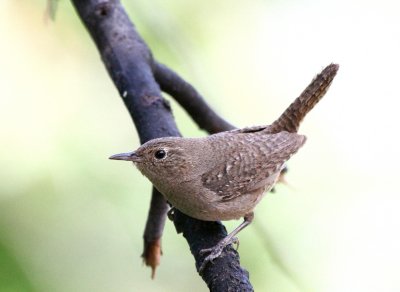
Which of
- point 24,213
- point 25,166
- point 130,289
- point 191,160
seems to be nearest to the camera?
point 24,213

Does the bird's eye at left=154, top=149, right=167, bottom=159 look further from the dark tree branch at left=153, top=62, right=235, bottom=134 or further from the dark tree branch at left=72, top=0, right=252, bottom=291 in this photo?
the dark tree branch at left=153, top=62, right=235, bottom=134

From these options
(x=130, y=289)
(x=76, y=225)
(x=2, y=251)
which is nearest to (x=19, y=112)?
(x=76, y=225)

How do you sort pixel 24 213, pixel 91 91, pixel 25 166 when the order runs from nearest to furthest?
pixel 24 213
pixel 25 166
pixel 91 91

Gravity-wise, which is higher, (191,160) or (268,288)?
(191,160)

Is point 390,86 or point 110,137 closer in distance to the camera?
point 110,137

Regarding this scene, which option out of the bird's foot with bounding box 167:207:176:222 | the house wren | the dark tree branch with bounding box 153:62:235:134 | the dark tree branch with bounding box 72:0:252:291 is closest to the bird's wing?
the house wren

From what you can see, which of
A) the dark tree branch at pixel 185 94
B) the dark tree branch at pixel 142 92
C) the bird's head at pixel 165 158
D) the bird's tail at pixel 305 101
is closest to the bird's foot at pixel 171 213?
the dark tree branch at pixel 142 92

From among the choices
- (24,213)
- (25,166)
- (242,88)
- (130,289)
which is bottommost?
(130,289)

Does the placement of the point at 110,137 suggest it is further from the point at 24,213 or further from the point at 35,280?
the point at 35,280
